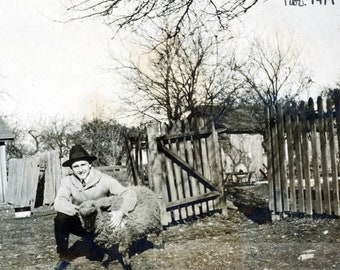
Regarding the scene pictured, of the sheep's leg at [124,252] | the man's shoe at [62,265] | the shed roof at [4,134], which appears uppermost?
the shed roof at [4,134]

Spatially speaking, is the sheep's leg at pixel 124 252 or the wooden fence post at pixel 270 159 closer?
the sheep's leg at pixel 124 252

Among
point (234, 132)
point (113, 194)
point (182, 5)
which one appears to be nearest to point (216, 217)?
point (113, 194)

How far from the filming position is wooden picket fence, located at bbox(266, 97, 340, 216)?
219 inches

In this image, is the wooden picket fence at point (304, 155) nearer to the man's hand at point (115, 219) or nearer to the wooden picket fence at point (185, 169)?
the wooden picket fence at point (185, 169)

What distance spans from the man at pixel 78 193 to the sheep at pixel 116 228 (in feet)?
0.40

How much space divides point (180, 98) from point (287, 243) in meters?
9.67

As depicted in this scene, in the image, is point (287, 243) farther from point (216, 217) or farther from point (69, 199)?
point (69, 199)

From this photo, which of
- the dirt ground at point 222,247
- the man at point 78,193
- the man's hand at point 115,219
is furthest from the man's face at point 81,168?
the dirt ground at point 222,247

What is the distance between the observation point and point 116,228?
4246mm

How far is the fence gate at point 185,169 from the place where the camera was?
6.31 m

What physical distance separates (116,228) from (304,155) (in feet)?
10.3

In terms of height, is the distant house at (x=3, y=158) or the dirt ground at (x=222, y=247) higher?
the distant house at (x=3, y=158)

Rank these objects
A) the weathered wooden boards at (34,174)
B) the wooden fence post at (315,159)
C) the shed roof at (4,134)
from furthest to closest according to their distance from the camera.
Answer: the shed roof at (4,134) < the weathered wooden boards at (34,174) < the wooden fence post at (315,159)

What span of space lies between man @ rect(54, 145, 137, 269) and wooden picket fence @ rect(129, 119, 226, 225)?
1785mm
